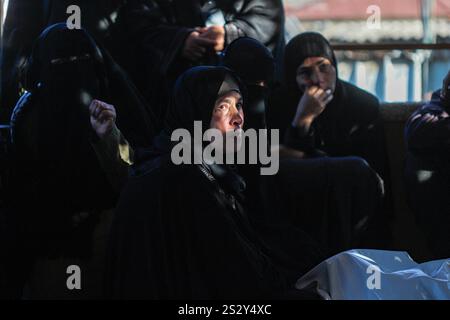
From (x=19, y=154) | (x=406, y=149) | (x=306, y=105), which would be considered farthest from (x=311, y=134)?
(x=19, y=154)

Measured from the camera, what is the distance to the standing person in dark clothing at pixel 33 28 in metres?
5.30

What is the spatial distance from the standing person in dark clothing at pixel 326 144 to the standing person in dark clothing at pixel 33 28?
793mm

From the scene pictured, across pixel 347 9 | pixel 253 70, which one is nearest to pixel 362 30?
pixel 347 9

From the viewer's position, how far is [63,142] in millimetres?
4789

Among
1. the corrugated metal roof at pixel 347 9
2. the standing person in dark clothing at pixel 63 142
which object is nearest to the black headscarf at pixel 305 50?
the standing person in dark clothing at pixel 63 142

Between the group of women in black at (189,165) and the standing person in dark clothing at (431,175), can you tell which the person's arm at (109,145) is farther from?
the standing person in dark clothing at (431,175)

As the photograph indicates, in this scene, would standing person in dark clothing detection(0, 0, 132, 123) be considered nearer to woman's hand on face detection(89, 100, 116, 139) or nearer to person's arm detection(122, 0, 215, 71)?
person's arm detection(122, 0, 215, 71)

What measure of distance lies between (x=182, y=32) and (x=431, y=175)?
1.25 metres

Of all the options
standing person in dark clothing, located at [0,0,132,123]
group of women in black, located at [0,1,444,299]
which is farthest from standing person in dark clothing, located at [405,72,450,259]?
standing person in dark clothing, located at [0,0,132,123]

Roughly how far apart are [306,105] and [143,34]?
82 cm

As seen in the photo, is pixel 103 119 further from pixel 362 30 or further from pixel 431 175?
pixel 362 30

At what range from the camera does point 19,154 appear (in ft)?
15.7
